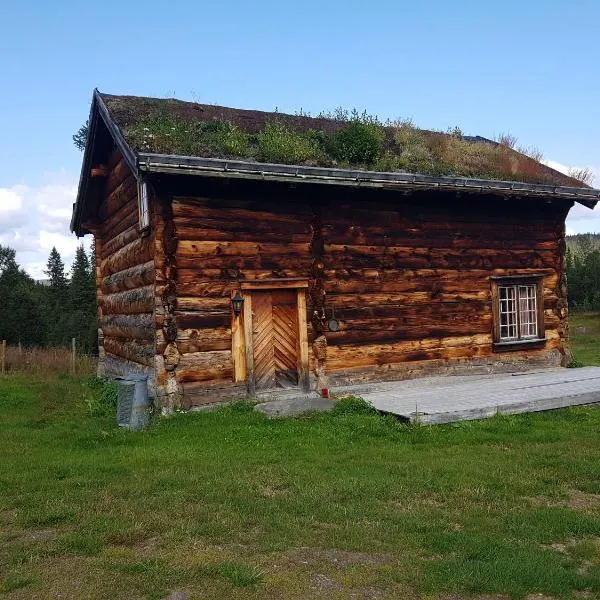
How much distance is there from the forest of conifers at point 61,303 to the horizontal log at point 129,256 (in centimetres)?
1906

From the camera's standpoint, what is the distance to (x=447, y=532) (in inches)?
208

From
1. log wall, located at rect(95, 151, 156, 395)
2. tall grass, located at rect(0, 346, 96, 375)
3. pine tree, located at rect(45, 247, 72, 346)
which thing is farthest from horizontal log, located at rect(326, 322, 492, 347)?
pine tree, located at rect(45, 247, 72, 346)

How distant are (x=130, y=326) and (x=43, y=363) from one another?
360 inches

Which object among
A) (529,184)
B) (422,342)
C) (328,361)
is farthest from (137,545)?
(529,184)

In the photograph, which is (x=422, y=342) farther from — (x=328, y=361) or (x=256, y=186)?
(x=256, y=186)

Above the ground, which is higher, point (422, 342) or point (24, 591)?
point (422, 342)

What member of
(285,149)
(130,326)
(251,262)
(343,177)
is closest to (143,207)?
(251,262)

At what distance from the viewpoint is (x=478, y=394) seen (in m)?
11.5

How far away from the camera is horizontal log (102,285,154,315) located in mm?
11928

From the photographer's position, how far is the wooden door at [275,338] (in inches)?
475

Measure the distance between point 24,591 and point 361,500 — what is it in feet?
10.3

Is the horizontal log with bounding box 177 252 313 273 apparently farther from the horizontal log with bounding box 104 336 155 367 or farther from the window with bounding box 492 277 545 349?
the window with bounding box 492 277 545 349

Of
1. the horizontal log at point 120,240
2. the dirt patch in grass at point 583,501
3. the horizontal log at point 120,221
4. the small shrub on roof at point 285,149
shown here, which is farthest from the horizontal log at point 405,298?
the dirt patch in grass at point 583,501

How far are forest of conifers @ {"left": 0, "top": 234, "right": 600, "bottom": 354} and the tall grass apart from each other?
11674mm
